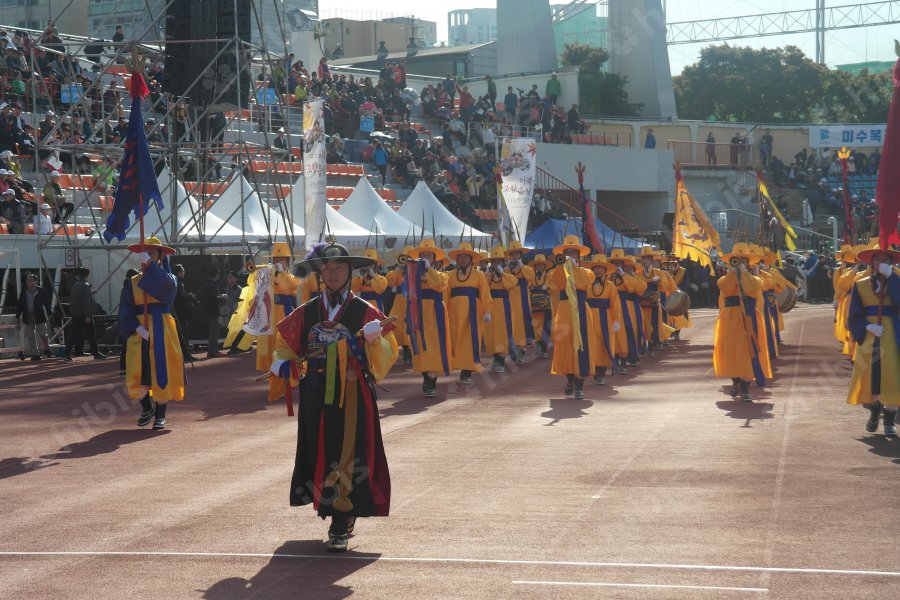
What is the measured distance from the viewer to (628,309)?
64.1 ft

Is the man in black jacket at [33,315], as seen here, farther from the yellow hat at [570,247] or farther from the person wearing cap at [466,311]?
the yellow hat at [570,247]

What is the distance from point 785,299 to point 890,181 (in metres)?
12.5

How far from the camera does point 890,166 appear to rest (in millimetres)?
11141

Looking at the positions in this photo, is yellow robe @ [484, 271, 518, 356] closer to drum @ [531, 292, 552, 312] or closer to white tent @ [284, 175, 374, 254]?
drum @ [531, 292, 552, 312]

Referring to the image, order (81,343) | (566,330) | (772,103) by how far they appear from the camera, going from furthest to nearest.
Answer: (772,103) < (81,343) < (566,330)

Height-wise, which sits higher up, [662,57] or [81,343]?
[662,57]

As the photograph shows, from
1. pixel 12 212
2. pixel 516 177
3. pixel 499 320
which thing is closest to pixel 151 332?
pixel 499 320

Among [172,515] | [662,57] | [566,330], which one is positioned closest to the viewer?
[172,515]

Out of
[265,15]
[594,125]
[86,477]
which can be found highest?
[265,15]

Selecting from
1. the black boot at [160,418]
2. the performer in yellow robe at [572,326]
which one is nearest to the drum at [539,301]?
the performer in yellow robe at [572,326]

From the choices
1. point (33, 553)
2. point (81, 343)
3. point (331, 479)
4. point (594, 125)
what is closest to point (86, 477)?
point (33, 553)

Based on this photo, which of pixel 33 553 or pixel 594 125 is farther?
pixel 594 125

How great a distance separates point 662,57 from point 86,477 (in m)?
43.9

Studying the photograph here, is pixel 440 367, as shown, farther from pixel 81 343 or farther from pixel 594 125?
pixel 594 125
